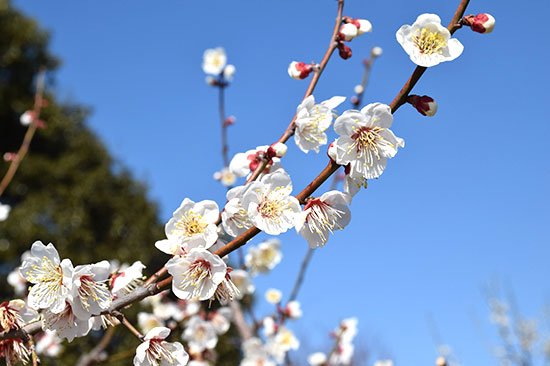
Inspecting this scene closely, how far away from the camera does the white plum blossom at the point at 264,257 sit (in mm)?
2416

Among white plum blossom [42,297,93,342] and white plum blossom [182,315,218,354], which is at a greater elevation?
white plum blossom [182,315,218,354]

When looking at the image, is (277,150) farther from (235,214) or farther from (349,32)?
(349,32)

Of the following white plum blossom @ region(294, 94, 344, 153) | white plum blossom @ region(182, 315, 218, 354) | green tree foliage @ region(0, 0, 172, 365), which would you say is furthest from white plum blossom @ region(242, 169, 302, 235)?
green tree foliage @ region(0, 0, 172, 365)

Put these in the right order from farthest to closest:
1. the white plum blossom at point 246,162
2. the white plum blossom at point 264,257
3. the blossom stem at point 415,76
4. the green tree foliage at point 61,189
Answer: the green tree foliage at point 61,189 → the white plum blossom at point 264,257 → the white plum blossom at point 246,162 → the blossom stem at point 415,76

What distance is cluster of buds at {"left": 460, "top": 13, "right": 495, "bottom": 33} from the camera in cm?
86

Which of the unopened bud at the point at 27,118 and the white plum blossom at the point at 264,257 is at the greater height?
the unopened bud at the point at 27,118

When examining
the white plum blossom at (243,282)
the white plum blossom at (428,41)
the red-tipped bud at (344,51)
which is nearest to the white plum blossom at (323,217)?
the white plum blossom at (428,41)

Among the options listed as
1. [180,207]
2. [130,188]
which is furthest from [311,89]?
[130,188]

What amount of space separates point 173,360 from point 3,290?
6190mm

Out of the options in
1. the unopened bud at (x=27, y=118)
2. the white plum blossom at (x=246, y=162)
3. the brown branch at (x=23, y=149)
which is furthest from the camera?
the unopened bud at (x=27, y=118)

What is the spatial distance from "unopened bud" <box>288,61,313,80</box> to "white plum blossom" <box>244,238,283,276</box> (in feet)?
4.35

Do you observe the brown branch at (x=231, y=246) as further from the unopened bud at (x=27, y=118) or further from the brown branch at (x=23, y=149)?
the unopened bud at (x=27, y=118)

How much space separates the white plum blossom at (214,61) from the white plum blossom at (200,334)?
1023mm

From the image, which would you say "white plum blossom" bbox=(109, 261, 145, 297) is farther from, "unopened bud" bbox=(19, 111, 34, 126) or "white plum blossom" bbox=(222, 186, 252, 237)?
"unopened bud" bbox=(19, 111, 34, 126)
